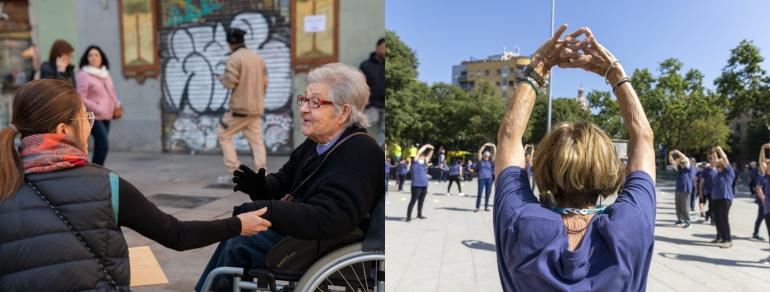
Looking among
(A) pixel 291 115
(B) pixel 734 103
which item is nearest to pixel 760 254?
(B) pixel 734 103

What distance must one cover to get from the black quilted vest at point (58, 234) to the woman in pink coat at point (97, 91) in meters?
4.26

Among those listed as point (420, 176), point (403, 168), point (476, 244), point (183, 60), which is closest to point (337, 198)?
point (476, 244)

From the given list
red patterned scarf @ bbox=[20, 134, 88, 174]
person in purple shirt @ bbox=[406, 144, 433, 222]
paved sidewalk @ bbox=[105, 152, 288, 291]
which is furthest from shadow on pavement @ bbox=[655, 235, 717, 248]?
red patterned scarf @ bbox=[20, 134, 88, 174]

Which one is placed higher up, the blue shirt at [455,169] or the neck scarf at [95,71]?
the neck scarf at [95,71]

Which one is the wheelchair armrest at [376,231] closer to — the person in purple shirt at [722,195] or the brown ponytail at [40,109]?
the brown ponytail at [40,109]

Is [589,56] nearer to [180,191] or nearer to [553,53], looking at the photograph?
[553,53]

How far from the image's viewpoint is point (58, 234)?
1560 millimetres

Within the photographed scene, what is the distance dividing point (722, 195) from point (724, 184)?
1.45 feet

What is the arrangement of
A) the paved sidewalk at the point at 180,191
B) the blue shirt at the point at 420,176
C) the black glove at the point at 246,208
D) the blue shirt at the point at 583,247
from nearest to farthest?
the blue shirt at the point at 583,247
the black glove at the point at 246,208
the paved sidewalk at the point at 180,191
the blue shirt at the point at 420,176

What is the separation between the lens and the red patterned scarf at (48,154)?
1607 mm

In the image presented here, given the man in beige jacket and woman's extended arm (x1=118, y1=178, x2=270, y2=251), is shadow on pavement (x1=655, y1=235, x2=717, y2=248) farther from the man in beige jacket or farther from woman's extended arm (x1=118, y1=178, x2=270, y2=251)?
the man in beige jacket

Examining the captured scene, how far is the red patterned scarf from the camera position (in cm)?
161

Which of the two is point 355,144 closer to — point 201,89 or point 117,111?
point 117,111

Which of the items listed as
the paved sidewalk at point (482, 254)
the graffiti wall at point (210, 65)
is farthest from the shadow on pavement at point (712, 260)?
the graffiti wall at point (210, 65)
